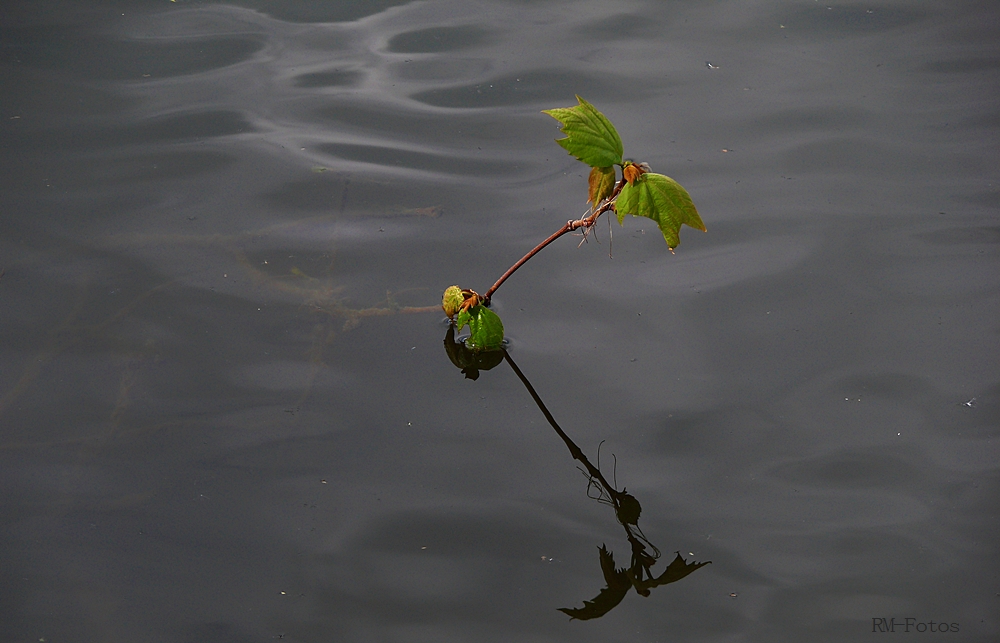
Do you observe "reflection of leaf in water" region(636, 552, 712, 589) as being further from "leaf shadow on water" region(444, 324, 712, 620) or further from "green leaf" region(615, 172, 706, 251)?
"green leaf" region(615, 172, 706, 251)

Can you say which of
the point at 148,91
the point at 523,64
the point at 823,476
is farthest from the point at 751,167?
the point at 148,91

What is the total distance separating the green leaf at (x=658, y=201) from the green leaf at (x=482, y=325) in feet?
1.63

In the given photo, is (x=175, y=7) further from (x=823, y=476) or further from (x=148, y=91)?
(x=823, y=476)

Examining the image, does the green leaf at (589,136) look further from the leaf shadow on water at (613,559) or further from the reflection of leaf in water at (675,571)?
the reflection of leaf in water at (675,571)

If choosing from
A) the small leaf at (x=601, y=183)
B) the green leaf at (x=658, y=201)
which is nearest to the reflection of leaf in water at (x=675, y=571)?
the green leaf at (x=658, y=201)

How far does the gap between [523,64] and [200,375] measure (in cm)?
206

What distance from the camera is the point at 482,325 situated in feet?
7.19

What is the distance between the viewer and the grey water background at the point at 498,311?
1770 mm

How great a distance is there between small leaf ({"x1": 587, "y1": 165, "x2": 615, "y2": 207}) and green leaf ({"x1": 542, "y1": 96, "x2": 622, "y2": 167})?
2 centimetres

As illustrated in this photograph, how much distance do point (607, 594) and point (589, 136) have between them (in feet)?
3.41

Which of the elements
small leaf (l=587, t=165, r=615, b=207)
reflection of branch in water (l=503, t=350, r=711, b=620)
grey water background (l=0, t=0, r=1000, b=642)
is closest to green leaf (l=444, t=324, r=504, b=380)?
grey water background (l=0, t=0, r=1000, b=642)

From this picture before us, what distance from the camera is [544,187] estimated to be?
113 inches

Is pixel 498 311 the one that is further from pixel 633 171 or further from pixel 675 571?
pixel 675 571

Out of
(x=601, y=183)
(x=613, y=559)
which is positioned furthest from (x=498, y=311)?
(x=613, y=559)
